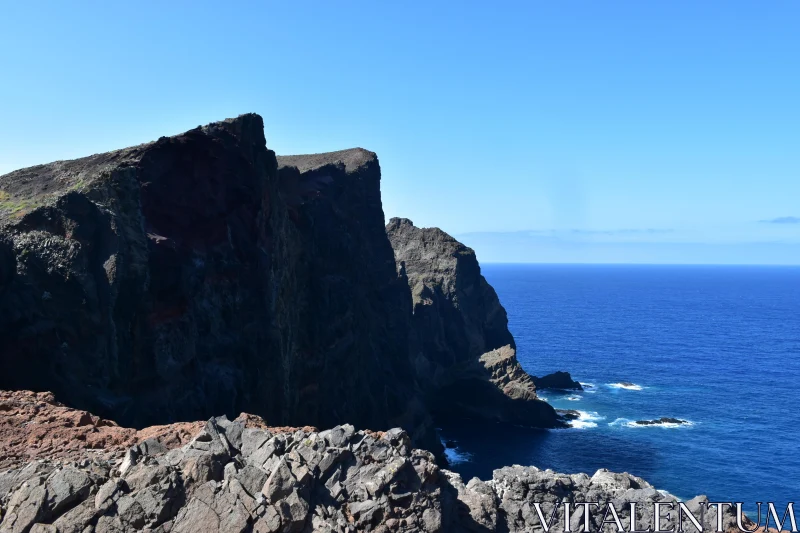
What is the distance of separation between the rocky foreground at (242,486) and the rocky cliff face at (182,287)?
21.2 feet

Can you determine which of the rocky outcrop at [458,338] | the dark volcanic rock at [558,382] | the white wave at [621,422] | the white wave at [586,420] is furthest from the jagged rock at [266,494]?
the dark volcanic rock at [558,382]

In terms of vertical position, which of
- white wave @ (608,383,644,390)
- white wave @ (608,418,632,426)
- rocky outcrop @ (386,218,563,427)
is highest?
rocky outcrop @ (386,218,563,427)

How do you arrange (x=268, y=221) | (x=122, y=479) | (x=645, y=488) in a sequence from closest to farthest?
(x=122, y=479) < (x=645, y=488) < (x=268, y=221)

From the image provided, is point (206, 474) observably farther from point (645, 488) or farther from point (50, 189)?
point (50, 189)

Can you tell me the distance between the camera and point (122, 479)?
19.1 m

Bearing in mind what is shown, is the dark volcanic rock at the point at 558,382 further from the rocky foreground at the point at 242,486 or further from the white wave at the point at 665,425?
the rocky foreground at the point at 242,486

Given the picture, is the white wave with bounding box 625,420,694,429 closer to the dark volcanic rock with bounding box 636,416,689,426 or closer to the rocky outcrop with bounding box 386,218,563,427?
the dark volcanic rock with bounding box 636,416,689,426

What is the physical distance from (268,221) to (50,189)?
607 inches

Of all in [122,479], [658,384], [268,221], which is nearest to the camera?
[122,479]

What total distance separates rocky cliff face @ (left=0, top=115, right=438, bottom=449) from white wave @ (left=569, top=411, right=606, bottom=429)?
33.5 m

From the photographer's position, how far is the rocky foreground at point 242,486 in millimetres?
18250

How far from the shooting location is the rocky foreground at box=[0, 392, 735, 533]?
18.2 meters

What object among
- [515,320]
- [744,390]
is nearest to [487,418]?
[744,390]

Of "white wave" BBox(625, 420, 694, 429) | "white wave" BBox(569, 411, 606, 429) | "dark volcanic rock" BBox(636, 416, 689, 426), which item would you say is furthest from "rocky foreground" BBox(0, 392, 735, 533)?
"dark volcanic rock" BBox(636, 416, 689, 426)
